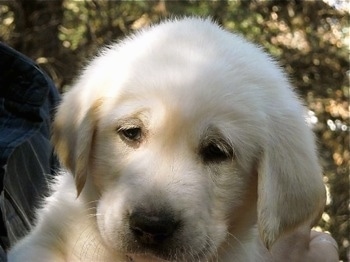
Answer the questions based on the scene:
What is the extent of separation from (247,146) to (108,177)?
0.54 metres

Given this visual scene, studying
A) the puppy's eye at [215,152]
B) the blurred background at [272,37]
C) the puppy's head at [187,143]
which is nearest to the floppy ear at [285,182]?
the puppy's head at [187,143]

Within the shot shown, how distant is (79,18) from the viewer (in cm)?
711

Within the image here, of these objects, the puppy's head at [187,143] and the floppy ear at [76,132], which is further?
the floppy ear at [76,132]

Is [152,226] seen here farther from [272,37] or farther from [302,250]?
[272,37]

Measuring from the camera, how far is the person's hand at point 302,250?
313 centimetres

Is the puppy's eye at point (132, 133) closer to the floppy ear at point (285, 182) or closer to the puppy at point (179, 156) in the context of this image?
the puppy at point (179, 156)

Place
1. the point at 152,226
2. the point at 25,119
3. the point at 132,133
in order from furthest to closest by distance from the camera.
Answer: the point at 25,119, the point at 132,133, the point at 152,226

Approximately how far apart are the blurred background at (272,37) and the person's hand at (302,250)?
3854 millimetres

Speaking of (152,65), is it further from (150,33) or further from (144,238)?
(144,238)

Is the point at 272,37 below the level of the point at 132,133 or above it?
below

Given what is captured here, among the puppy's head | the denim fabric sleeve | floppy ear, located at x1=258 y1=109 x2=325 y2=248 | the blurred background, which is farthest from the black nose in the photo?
the blurred background

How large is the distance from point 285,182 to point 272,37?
197 inches

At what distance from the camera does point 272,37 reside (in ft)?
24.5

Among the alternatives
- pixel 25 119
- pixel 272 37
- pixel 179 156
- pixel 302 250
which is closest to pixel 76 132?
pixel 179 156
